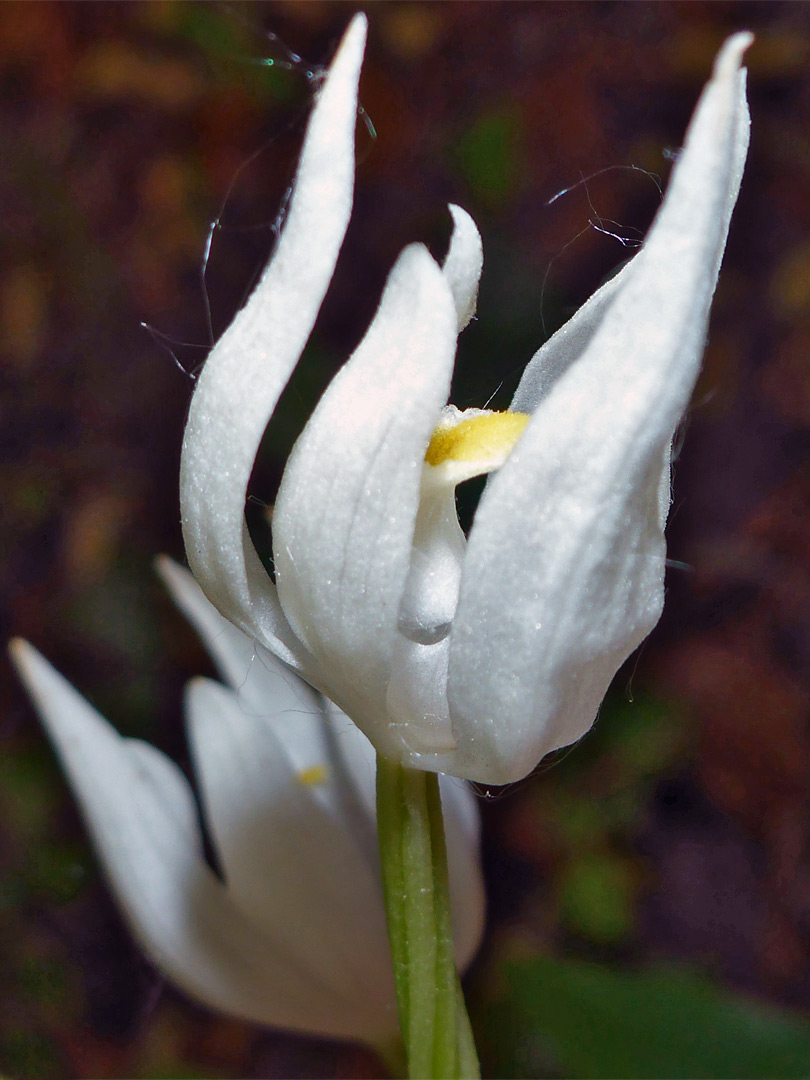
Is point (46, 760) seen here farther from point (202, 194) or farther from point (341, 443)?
point (341, 443)

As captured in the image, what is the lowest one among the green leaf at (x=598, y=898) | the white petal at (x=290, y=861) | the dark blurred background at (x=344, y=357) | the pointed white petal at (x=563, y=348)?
the green leaf at (x=598, y=898)

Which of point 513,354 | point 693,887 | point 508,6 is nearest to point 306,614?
point 513,354

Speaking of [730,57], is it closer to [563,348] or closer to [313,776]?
[563,348]

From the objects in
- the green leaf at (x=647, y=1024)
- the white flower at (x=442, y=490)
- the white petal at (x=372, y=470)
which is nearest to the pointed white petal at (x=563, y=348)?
the white flower at (x=442, y=490)

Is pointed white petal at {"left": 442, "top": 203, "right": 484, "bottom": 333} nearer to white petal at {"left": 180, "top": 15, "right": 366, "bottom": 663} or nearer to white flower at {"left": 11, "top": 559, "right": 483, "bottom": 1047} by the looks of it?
white petal at {"left": 180, "top": 15, "right": 366, "bottom": 663}

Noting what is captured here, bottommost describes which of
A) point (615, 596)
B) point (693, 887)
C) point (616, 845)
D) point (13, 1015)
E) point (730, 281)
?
point (693, 887)

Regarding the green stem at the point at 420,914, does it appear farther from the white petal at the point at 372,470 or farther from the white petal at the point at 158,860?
the white petal at the point at 158,860

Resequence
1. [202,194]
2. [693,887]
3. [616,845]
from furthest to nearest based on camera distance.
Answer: [202,194] < [693,887] < [616,845]
